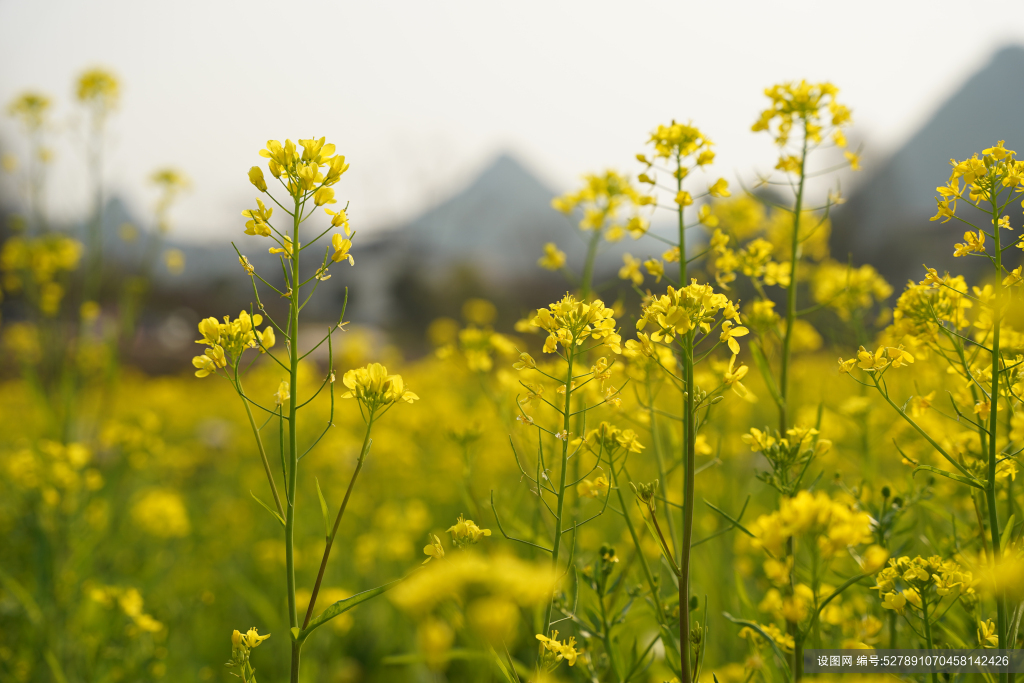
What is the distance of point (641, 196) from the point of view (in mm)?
1716

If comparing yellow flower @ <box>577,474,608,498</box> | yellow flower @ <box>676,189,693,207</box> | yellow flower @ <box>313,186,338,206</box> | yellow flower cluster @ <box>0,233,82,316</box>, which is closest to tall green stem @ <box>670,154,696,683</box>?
yellow flower @ <box>577,474,608,498</box>

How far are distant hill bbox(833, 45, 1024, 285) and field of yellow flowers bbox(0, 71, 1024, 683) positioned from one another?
28.2ft

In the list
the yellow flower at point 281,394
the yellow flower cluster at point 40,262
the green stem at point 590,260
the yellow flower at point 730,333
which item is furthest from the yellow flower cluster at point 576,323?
the yellow flower cluster at point 40,262

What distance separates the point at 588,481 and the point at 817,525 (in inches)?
35.2

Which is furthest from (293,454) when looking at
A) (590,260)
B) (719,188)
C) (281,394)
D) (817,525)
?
(590,260)

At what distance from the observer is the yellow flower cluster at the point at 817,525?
0.79 m

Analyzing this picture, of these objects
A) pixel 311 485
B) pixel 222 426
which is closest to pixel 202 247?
pixel 222 426

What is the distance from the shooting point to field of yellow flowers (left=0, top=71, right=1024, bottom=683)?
115 cm

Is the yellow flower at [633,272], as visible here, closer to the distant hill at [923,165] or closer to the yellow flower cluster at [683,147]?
the yellow flower cluster at [683,147]

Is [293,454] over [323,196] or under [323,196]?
under

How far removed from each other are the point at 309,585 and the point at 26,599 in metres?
1.58

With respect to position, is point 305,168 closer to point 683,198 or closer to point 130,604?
point 683,198

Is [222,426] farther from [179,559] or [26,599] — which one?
[26,599]

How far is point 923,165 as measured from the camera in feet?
95.1
